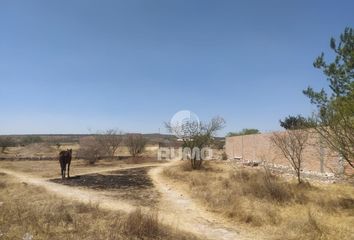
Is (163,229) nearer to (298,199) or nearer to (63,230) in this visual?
(63,230)

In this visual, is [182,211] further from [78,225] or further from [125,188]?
[125,188]

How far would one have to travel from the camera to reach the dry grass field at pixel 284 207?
863 centimetres

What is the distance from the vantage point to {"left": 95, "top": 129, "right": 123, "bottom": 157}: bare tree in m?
39.0

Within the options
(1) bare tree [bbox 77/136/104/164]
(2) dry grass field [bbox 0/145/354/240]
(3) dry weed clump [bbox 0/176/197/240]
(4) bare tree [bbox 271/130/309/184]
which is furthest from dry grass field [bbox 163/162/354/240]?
(1) bare tree [bbox 77/136/104/164]

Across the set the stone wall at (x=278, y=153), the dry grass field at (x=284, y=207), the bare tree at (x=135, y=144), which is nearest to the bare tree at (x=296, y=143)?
the stone wall at (x=278, y=153)

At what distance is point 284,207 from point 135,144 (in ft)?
109

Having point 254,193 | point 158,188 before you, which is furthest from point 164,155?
point 254,193

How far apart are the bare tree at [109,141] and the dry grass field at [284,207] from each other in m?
24.4

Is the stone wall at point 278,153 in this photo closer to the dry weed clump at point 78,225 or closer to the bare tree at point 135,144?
the dry weed clump at point 78,225

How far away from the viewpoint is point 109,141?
4184 centimetres

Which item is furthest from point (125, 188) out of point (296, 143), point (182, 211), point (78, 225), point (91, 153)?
point (91, 153)

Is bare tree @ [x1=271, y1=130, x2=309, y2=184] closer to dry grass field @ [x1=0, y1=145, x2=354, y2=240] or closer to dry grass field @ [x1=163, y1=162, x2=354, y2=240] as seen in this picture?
dry grass field @ [x1=163, y1=162, x2=354, y2=240]

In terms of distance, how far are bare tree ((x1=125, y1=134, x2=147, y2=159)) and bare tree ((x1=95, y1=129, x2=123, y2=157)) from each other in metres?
1.04

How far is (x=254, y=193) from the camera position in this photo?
507 inches
